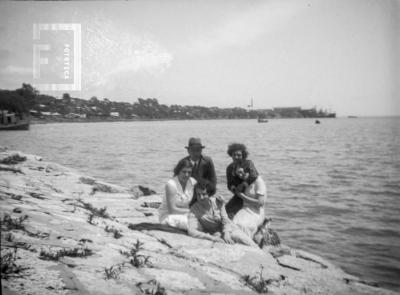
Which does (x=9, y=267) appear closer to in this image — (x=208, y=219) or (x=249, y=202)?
(x=208, y=219)

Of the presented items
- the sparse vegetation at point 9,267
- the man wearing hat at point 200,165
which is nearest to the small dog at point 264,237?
the man wearing hat at point 200,165

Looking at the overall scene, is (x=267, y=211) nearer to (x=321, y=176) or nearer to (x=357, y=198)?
(x=357, y=198)

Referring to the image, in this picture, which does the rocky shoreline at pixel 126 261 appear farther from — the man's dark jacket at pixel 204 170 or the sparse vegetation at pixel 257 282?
the man's dark jacket at pixel 204 170

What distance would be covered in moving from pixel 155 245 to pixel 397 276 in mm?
5129

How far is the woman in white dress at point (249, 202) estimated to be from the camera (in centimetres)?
630

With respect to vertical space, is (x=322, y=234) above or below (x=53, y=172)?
below

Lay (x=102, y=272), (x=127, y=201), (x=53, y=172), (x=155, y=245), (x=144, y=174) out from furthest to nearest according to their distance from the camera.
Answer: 1. (x=144, y=174)
2. (x=53, y=172)
3. (x=127, y=201)
4. (x=155, y=245)
5. (x=102, y=272)

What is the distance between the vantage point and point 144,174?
20.2m

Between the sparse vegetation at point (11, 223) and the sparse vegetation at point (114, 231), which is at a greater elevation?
the sparse vegetation at point (11, 223)

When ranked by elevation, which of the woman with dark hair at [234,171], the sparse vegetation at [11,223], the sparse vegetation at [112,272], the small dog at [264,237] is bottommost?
the small dog at [264,237]

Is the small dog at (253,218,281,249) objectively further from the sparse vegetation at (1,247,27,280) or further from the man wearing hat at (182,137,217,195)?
the sparse vegetation at (1,247,27,280)

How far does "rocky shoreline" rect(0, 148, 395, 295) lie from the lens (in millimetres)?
3586

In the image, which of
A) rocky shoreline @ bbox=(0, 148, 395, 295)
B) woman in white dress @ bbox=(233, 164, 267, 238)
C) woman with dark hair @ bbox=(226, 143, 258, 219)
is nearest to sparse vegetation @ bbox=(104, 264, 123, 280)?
rocky shoreline @ bbox=(0, 148, 395, 295)

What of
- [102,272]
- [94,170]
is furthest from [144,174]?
[102,272]
